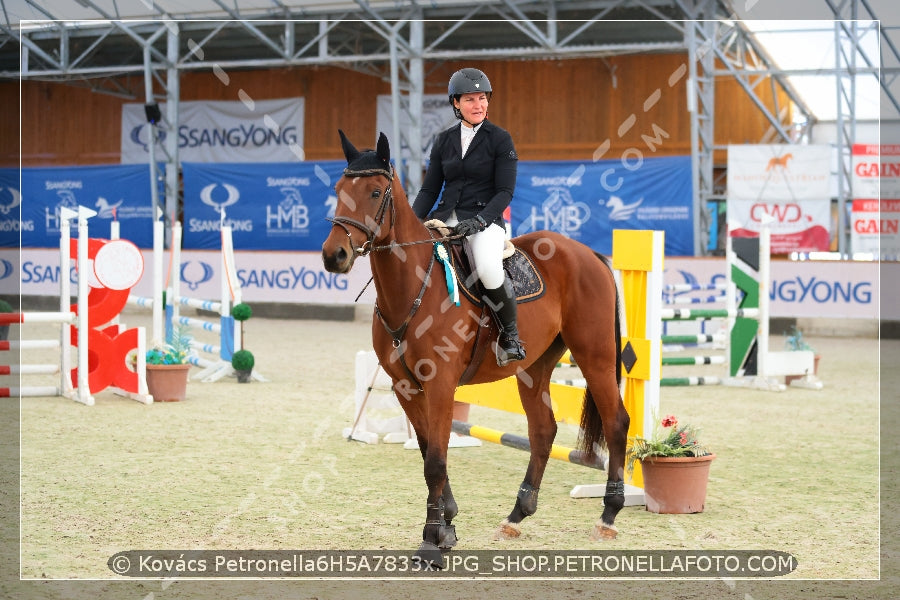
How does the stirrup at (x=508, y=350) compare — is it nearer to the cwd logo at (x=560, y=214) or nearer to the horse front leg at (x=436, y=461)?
the horse front leg at (x=436, y=461)

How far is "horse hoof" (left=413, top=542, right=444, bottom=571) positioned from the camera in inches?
155

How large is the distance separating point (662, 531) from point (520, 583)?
41.9 inches

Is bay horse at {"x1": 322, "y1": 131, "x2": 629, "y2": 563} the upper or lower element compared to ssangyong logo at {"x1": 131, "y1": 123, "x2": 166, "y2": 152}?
lower

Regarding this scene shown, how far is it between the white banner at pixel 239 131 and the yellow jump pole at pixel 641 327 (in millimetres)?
16875

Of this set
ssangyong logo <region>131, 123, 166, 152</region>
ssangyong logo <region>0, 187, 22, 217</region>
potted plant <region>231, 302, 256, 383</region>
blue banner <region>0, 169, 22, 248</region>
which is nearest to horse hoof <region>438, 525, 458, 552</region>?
potted plant <region>231, 302, 256, 383</region>

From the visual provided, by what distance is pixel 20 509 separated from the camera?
4.78 metres

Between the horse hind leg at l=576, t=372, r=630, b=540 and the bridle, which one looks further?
the horse hind leg at l=576, t=372, r=630, b=540

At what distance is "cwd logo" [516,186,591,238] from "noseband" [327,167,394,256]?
45.5ft

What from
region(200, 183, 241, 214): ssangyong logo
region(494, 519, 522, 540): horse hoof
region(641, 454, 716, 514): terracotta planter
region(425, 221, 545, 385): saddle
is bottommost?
region(494, 519, 522, 540): horse hoof

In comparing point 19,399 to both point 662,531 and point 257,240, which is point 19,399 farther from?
point 257,240

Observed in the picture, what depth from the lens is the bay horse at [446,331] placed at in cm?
393

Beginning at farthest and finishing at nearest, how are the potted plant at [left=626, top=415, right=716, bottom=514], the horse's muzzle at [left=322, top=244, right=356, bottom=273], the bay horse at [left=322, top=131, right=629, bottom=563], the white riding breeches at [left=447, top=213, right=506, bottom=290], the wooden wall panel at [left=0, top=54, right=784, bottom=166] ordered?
the wooden wall panel at [left=0, top=54, right=784, bottom=166]
the potted plant at [left=626, top=415, right=716, bottom=514]
the white riding breeches at [left=447, top=213, right=506, bottom=290]
the bay horse at [left=322, top=131, right=629, bottom=563]
the horse's muzzle at [left=322, top=244, right=356, bottom=273]

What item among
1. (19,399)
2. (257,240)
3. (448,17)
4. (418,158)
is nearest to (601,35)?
(448,17)

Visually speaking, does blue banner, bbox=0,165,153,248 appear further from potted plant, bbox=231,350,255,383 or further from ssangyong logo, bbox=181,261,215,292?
potted plant, bbox=231,350,255,383
